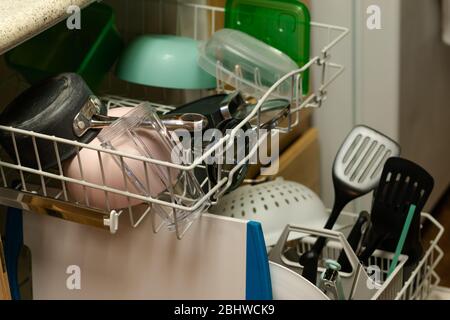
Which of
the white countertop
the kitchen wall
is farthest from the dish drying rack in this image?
the kitchen wall

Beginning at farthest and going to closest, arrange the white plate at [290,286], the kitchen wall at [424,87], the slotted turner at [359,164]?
the kitchen wall at [424,87], the slotted turner at [359,164], the white plate at [290,286]

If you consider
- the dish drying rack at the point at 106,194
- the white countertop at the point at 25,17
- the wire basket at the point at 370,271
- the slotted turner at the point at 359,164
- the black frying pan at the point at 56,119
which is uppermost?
the white countertop at the point at 25,17

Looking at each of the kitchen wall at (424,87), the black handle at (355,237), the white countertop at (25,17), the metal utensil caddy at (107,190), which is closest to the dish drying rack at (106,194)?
the metal utensil caddy at (107,190)

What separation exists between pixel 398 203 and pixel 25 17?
2.03 ft

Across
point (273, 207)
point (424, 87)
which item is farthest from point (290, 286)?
point (424, 87)

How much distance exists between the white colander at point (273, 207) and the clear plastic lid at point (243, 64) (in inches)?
6.3

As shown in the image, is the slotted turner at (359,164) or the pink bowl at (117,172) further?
the slotted turner at (359,164)

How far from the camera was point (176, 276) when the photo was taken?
1119mm

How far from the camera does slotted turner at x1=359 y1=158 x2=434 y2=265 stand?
1224 millimetres

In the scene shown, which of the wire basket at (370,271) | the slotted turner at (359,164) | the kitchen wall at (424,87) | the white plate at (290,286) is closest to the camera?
the white plate at (290,286)

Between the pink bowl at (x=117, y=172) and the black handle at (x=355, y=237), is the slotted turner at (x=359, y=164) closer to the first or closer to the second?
the black handle at (x=355, y=237)

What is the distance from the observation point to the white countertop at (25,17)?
94 centimetres

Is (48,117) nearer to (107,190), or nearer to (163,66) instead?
(107,190)

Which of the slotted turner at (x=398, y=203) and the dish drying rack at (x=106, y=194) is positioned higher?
the dish drying rack at (x=106, y=194)
